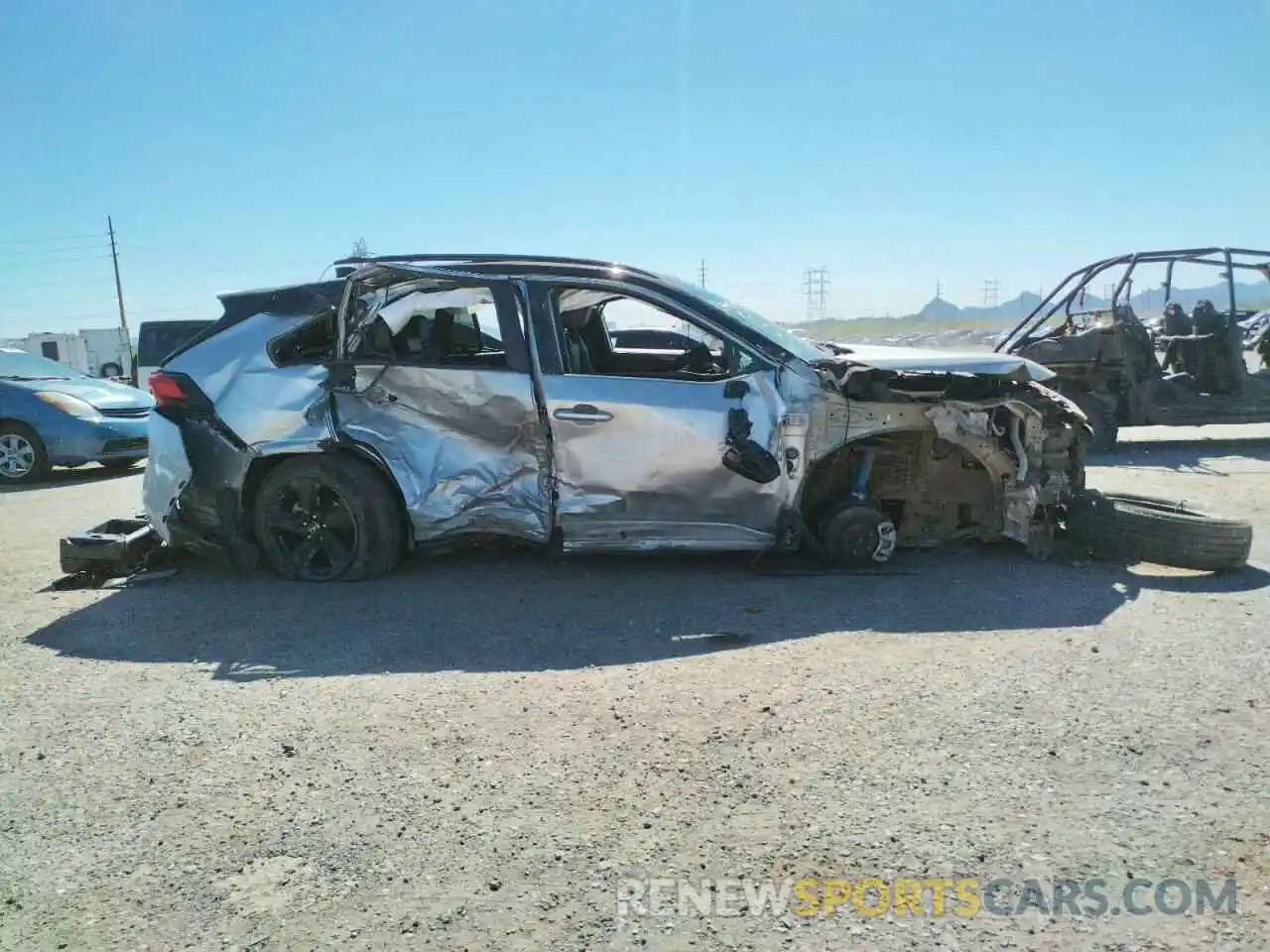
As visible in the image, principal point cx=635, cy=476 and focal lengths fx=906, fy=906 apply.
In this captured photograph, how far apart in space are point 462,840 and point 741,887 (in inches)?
33.1

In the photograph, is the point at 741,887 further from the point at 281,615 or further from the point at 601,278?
the point at 601,278

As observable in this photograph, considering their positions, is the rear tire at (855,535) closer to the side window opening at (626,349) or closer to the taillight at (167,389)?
the side window opening at (626,349)

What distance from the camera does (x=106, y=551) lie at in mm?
5520

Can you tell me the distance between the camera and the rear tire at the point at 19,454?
33.9 feet

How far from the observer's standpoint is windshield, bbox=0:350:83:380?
10922 millimetres

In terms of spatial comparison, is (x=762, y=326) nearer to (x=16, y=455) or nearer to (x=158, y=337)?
(x=16, y=455)

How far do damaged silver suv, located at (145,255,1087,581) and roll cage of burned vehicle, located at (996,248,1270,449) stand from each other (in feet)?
18.4

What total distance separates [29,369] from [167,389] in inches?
295

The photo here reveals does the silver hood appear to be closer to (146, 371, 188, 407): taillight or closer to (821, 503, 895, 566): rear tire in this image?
(821, 503, 895, 566): rear tire

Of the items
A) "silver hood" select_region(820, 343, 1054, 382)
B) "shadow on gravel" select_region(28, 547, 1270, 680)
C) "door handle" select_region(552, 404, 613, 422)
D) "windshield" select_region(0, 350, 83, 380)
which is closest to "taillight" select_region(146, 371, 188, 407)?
"shadow on gravel" select_region(28, 547, 1270, 680)

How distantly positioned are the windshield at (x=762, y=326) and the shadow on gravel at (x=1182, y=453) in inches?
227

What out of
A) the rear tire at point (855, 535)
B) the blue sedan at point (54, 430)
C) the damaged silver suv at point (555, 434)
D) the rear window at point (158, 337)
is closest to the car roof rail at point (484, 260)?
the damaged silver suv at point (555, 434)

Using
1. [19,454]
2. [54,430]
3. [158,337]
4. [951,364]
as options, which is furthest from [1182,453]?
[158,337]

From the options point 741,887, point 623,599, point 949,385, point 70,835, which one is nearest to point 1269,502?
point 949,385
